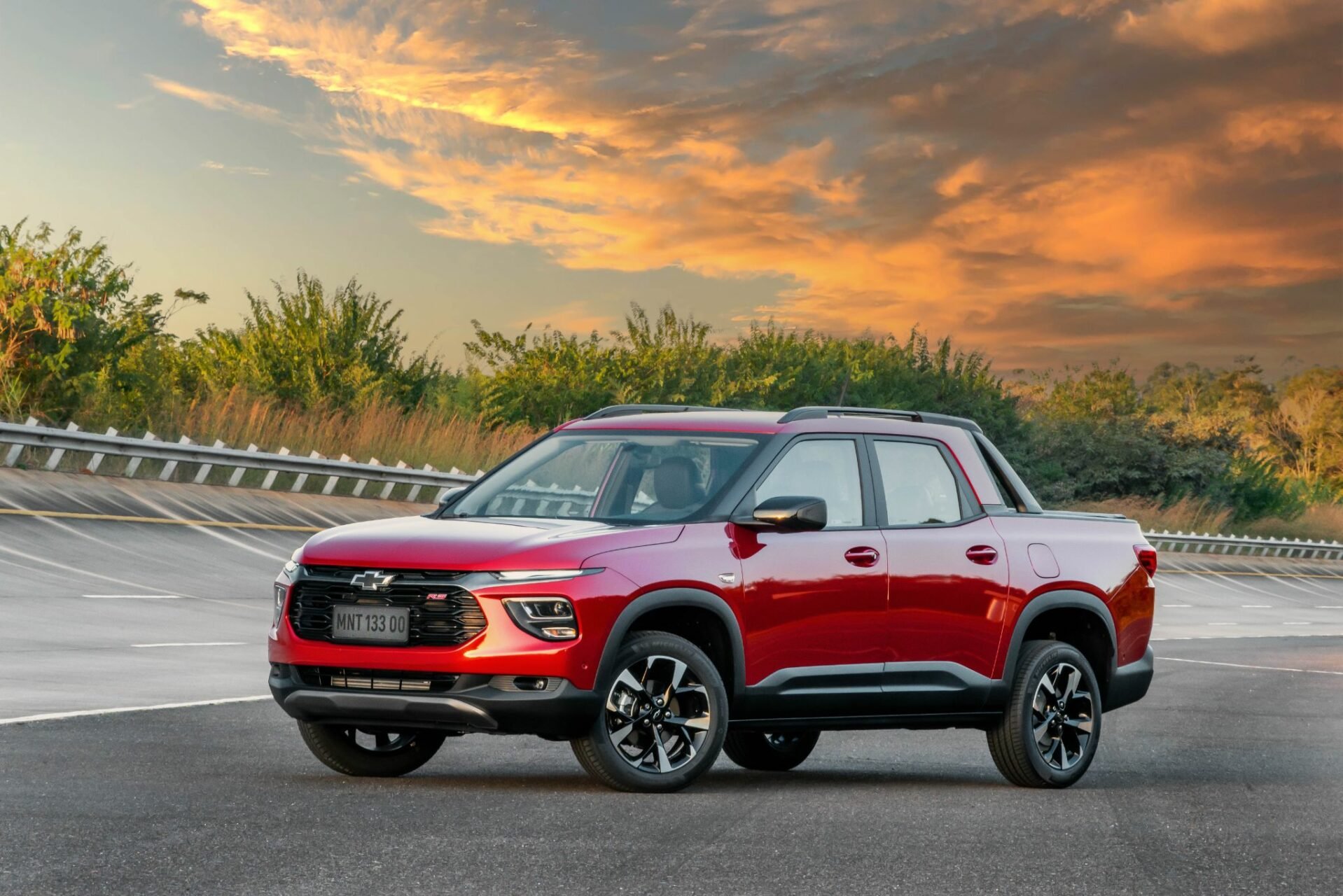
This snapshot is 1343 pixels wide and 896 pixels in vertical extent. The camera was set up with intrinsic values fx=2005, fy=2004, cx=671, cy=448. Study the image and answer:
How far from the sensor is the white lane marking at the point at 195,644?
55.8 ft

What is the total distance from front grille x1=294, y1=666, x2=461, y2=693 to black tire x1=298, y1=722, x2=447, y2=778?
0.48 meters

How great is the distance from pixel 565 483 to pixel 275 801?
2.23 m

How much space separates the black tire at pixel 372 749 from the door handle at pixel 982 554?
9.25 feet

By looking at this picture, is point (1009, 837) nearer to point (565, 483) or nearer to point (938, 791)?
point (938, 791)

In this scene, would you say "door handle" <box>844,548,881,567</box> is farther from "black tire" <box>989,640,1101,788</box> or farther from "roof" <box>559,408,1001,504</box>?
"black tire" <box>989,640,1101,788</box>

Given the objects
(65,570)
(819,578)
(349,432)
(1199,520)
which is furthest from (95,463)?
(1199,520)

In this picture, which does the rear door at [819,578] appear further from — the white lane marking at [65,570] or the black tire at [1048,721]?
the white lane marking at [65,570]

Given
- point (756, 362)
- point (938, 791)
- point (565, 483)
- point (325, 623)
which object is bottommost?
point (938, 791)

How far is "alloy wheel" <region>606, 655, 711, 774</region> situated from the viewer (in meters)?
8.88

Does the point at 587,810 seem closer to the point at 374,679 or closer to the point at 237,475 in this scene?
the point at 374,679

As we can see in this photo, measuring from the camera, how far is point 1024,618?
10.4m

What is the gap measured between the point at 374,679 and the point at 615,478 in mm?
1687

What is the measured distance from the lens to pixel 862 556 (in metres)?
9.72

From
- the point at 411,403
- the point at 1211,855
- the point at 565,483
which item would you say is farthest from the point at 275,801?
the point at 411,403
